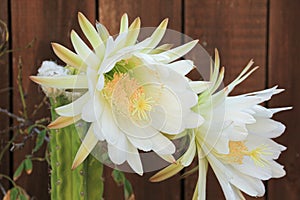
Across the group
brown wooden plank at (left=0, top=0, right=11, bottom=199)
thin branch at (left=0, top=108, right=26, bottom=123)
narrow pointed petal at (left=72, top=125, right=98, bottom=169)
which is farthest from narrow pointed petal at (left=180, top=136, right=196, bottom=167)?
brown wooden plank at (left=0, top=0, right=11, bottom=199)

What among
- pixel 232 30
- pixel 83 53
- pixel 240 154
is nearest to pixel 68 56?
pixel 83 53

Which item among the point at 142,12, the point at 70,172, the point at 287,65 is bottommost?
the point at 70,172

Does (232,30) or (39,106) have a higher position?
(232,30)

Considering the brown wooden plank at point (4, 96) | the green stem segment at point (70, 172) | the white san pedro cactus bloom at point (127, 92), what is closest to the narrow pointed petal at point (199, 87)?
the white san pedro cactus bloom at point (127, 92)

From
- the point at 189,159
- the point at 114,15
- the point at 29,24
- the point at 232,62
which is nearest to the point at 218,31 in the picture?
the point at 232,62

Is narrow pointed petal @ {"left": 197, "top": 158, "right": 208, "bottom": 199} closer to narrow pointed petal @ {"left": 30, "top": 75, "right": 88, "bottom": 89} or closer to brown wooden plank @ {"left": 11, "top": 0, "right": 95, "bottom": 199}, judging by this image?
narrow pointed petal @ {"left": 30, "top": 75, "right": 88, "bottom": 89}

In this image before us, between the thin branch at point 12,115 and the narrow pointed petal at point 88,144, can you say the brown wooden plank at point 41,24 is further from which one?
the narrow pointed petal at point 88,144

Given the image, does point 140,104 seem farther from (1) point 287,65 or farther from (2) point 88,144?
(1) point 287,65

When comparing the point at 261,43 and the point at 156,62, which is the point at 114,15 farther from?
the point at 156,62
